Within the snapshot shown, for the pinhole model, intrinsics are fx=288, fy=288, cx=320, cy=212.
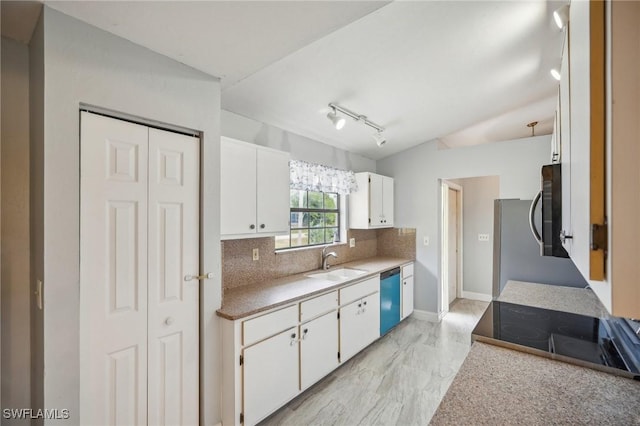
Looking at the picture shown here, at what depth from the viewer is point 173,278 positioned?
1.70m

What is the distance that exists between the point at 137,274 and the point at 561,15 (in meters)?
2.87

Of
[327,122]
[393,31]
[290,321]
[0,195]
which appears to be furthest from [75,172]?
[327,122]

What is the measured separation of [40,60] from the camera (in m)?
1.29

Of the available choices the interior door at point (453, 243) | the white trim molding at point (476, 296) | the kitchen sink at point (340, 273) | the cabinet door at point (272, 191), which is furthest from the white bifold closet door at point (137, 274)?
the white trim molding at point (476, 296)

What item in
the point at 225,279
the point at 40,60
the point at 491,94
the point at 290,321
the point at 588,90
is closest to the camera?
the point at 588,90

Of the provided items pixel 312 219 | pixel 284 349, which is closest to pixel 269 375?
pixel 284 349

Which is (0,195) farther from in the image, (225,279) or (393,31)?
(393,31)

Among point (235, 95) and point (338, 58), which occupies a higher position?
point (338, 58)

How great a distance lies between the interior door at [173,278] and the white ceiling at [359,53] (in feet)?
1.81

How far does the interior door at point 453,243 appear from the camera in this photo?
482cm

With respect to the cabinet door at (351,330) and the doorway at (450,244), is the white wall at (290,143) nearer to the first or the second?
the doorway at (450,244)

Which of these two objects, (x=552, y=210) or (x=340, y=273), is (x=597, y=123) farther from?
(x=340, y=273)

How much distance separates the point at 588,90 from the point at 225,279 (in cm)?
244

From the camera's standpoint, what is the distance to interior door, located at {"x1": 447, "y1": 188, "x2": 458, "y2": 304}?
4.82 meters
